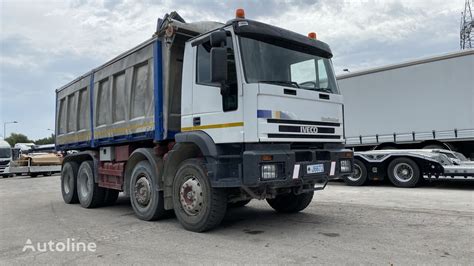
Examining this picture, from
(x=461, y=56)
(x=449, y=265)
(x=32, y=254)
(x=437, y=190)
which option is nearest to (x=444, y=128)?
(x=461, y=56)

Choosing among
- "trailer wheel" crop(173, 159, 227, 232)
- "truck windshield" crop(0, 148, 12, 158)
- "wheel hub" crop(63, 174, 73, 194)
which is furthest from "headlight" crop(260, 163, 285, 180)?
"truck windshield" crop(0, 148, 12, 158)

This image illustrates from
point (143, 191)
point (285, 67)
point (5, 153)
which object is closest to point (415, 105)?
point (285, 67)

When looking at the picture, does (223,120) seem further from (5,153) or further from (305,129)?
(5,153)

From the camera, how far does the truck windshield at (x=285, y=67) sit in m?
5.35

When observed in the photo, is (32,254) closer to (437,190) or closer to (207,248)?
(207,248)

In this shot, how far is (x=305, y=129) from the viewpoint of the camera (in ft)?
18.6

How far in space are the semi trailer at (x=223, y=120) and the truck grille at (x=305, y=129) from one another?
0.05 feet

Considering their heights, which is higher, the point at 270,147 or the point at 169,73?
the point at 169,73

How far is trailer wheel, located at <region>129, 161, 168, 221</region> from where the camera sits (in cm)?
668

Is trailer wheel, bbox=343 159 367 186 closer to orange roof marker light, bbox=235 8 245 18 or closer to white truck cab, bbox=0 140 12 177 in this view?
orange roof marker light, bbox=235 8 245 18

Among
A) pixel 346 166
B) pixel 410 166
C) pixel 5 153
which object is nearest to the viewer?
pixel 346 166

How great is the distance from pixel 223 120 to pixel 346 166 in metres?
2.21

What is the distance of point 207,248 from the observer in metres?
5.00

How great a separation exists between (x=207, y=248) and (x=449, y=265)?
2756mm
